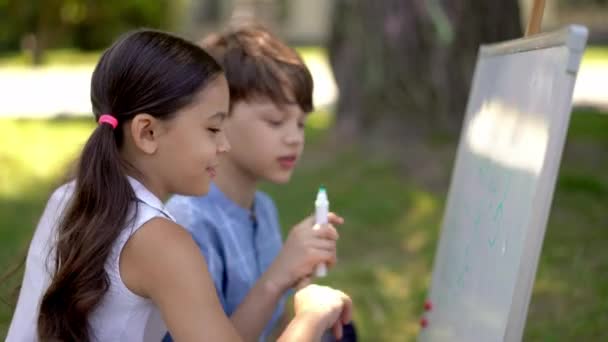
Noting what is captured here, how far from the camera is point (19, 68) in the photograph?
14.0 m

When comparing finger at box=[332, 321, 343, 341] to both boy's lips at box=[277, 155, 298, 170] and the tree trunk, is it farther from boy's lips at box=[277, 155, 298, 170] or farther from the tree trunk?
the tree trunk

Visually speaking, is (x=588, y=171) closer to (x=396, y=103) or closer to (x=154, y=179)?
(x=396, y=103)

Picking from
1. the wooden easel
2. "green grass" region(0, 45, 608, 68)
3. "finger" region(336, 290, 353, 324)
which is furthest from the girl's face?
"green grass" region(0, 45, 608, 68)

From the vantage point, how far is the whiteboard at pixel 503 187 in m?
1.52

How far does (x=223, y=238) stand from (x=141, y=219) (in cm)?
51

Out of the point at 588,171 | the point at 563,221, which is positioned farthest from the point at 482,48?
the point at 588,171

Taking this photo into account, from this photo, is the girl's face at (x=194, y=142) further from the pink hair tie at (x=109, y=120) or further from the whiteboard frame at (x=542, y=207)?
the whiteboard frame at (x=542, y=207)

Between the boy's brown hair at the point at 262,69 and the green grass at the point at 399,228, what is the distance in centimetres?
71

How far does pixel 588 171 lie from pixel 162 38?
3.68 m

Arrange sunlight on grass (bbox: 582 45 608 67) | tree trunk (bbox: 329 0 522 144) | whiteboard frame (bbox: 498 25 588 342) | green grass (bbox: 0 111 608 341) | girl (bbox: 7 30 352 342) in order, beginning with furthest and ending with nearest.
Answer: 1. sunlight on grass (bbox: 582 45 608 67)
2. tree trunk (bbox: 329 0 522 144)
3. green grass (bbox: 0 111 608 341)
4. girl (bbox: 7 30 352 342)
5. whiteboard frame (bbox: 498 25 588 342)

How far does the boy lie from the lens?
224cm

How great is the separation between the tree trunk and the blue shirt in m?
3.14

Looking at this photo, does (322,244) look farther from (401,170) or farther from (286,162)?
(401,170)

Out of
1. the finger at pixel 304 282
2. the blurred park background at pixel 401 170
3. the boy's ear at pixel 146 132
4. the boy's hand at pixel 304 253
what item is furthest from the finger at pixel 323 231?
the blurred park background at pixel 401 170
